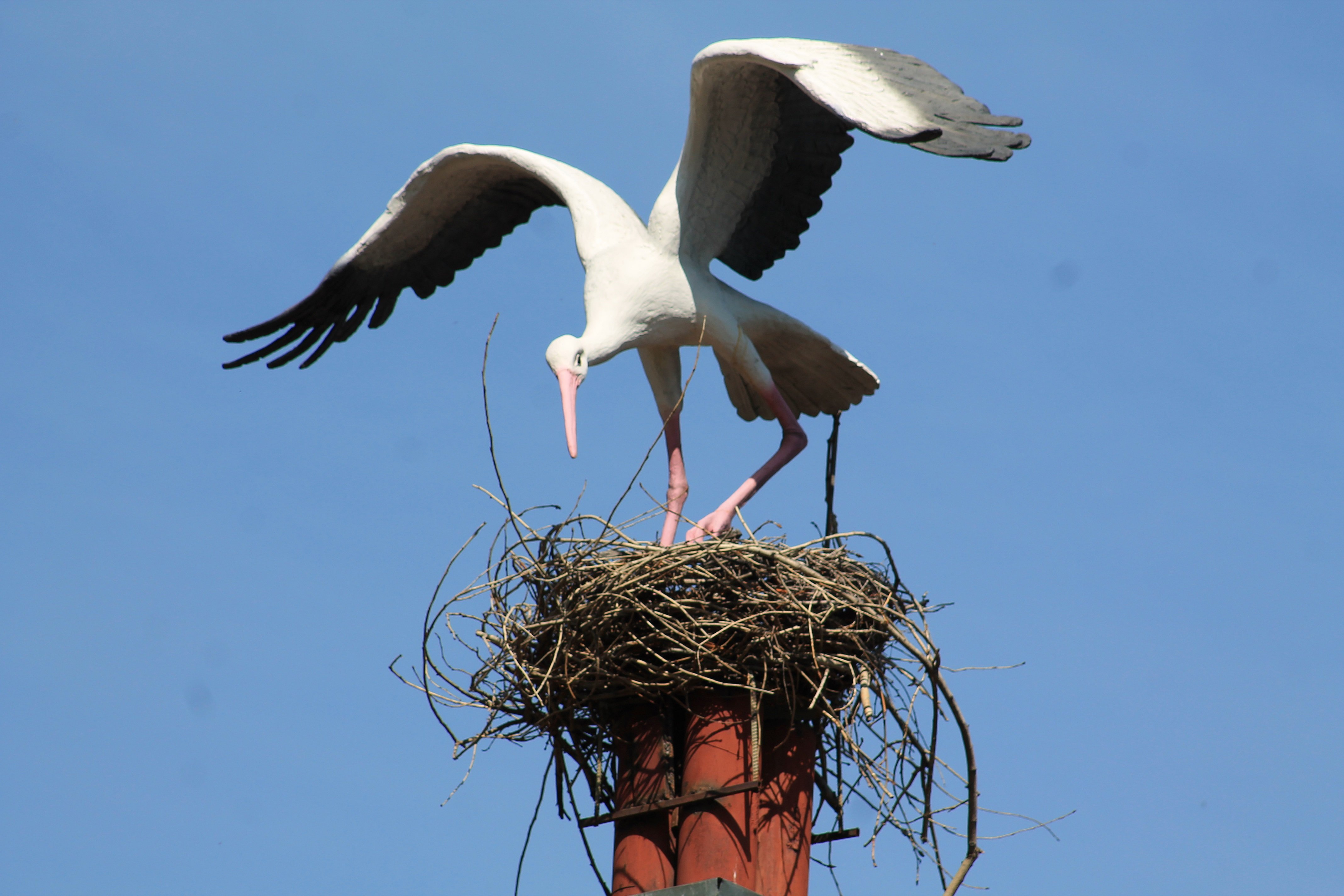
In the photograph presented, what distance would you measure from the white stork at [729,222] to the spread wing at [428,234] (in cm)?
2

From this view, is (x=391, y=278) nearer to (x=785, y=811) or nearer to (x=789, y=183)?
(x=789, y=183)

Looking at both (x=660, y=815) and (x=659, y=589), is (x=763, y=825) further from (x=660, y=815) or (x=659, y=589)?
(x=659, y=589)

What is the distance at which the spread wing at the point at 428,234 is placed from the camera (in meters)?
7.47

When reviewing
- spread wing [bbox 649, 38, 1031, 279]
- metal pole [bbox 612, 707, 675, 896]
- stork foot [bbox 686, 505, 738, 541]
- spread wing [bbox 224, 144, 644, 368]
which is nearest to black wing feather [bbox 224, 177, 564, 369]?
spread wing [bbox 224, 144, 644, 368]

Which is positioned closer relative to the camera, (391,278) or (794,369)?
(794,369)

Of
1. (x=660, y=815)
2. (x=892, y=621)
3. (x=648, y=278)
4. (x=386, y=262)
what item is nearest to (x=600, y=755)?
(x=660, y=815)

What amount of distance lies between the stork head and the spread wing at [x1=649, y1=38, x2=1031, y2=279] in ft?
2.25

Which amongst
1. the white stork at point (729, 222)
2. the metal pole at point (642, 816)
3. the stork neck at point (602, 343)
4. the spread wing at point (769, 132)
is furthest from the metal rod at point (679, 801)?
the spread wing at point (769, 132)

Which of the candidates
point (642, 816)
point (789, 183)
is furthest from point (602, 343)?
point (642, 816)

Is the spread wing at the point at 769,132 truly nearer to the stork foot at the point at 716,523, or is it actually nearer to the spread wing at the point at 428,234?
the spread wing at the point at 428,234

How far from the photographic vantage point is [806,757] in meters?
5.77

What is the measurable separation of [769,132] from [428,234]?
183 centimetres

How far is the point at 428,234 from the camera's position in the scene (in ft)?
26.4

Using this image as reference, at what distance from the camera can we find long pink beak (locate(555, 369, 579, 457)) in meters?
6.39
